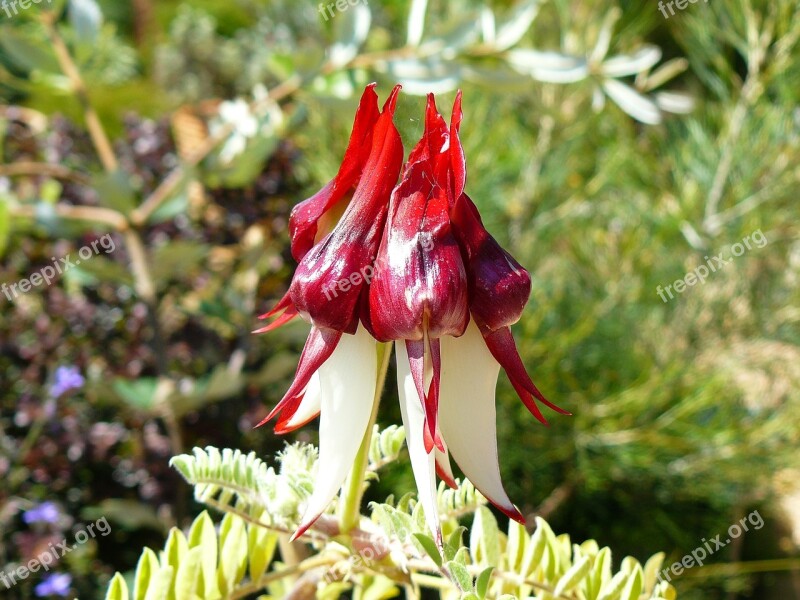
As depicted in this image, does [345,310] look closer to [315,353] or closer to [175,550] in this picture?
[315,353]

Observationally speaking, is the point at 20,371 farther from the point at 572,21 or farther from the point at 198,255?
the point at 572,21

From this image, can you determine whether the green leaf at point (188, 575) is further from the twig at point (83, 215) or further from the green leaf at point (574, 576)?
the twig at point (83, 215)

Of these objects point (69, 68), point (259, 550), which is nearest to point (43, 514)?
point (69, 68)

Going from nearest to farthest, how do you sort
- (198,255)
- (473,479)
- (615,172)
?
(473,479)
(198,255)
(615,172)

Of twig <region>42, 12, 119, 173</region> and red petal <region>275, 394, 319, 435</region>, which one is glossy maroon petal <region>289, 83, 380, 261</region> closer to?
red petal <region>275, 394, 319, 435</region>

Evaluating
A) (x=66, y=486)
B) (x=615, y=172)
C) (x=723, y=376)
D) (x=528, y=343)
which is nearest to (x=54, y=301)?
(x=66, y=486)

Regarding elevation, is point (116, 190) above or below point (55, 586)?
above
